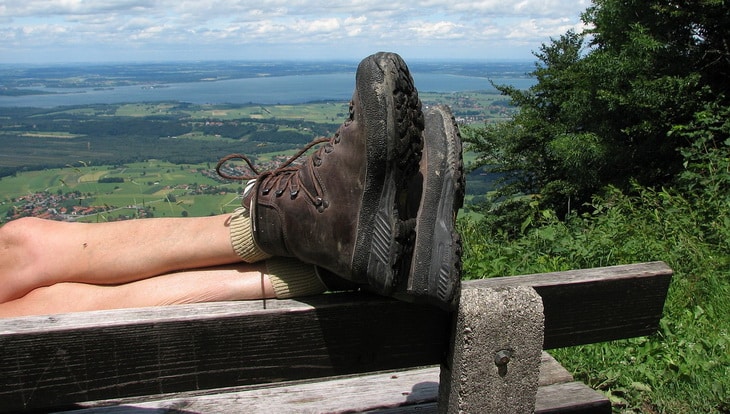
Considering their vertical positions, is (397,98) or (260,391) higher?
(397,98)

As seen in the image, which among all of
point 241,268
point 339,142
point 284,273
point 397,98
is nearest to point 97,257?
point 241,268

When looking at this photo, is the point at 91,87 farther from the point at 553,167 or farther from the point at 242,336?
the point at 242,336

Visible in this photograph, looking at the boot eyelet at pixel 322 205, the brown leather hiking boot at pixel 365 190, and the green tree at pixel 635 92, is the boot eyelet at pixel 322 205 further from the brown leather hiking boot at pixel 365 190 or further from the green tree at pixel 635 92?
the green tree at pixel 635 92

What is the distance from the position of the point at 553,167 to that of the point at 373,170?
16.1 m

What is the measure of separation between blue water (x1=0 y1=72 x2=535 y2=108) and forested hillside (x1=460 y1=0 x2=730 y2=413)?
157 ft

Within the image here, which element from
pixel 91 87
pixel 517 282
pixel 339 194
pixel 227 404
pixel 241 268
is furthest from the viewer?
pixel 91 87

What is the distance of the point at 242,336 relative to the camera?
137 centimetres

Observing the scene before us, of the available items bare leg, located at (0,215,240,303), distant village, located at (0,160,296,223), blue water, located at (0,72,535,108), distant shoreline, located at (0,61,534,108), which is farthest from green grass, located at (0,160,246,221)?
distant shoreline, located at (0,61,534,108)

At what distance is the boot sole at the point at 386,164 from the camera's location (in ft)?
4.33

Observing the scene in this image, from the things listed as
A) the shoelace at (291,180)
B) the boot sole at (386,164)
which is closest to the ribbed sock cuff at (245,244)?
the shoelace at (291,180)

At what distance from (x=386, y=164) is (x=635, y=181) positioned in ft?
20.2

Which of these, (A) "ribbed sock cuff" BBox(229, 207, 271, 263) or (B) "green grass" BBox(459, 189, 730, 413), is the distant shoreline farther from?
(A) "ribbed sock cuff" BBox(229, 207, 271, 263)

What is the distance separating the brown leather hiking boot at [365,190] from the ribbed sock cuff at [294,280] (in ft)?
0.22

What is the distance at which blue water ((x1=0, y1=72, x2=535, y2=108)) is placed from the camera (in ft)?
233
